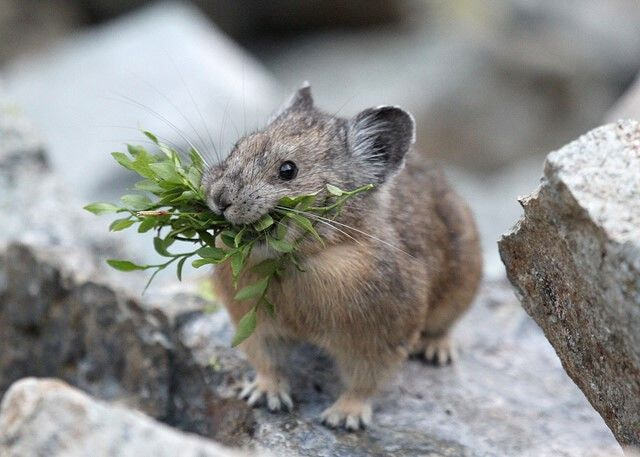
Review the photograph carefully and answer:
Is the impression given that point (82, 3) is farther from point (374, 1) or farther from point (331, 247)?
point (331, 247)

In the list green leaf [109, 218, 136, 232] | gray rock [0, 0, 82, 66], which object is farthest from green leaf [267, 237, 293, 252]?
gray rock [0, 0, 82, 66]

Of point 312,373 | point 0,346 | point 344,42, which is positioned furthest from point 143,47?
point 312,373

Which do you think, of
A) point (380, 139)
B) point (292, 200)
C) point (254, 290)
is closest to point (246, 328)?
point (254, 290)

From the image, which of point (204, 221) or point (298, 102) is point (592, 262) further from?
point (298, 102)

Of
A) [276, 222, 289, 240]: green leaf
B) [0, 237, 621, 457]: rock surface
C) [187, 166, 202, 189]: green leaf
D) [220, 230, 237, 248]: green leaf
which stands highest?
[187, 166, 202, 189]: green leaf

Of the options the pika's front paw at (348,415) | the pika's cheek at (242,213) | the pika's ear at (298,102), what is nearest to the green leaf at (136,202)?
the pika's cheek at (242,213)

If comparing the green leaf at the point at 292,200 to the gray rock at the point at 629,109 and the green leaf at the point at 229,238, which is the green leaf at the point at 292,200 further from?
the gray rock at the point at 629,109

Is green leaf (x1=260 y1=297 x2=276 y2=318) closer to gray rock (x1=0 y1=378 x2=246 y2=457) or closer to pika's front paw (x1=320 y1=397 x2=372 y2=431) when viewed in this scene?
pika's front paw (x1=320 y1=397 x2=372 y2=431)

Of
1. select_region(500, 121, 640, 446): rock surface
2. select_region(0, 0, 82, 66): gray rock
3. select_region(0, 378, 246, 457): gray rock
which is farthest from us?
select_region(0, 0, 82, 66): gray rock
